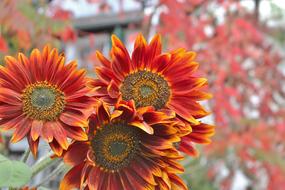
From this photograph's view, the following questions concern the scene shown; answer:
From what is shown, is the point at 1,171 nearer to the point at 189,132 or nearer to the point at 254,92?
the point at 189,132

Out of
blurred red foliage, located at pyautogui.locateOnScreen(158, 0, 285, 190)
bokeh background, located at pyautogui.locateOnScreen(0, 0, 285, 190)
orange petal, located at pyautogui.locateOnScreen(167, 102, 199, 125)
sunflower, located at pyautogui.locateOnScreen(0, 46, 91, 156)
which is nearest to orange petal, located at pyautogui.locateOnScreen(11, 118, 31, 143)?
sunflower, located at pyautogui.locateOnScreen(0, 46, 91, 156)

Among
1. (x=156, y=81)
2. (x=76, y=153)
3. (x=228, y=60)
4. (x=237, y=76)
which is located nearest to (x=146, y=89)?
(x=156, y=81)

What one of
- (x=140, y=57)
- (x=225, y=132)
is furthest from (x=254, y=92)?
(x=140, y=57)

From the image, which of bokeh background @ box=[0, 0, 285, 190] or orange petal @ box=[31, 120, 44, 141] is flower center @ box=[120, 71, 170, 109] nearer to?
orange petal @ box=[31, 120, 44, 141]

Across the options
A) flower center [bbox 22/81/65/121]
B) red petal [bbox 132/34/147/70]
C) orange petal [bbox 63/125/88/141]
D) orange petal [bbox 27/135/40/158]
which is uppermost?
red petal [bbox 132/34/147/70]

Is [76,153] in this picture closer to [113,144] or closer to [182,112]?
[113,144]
